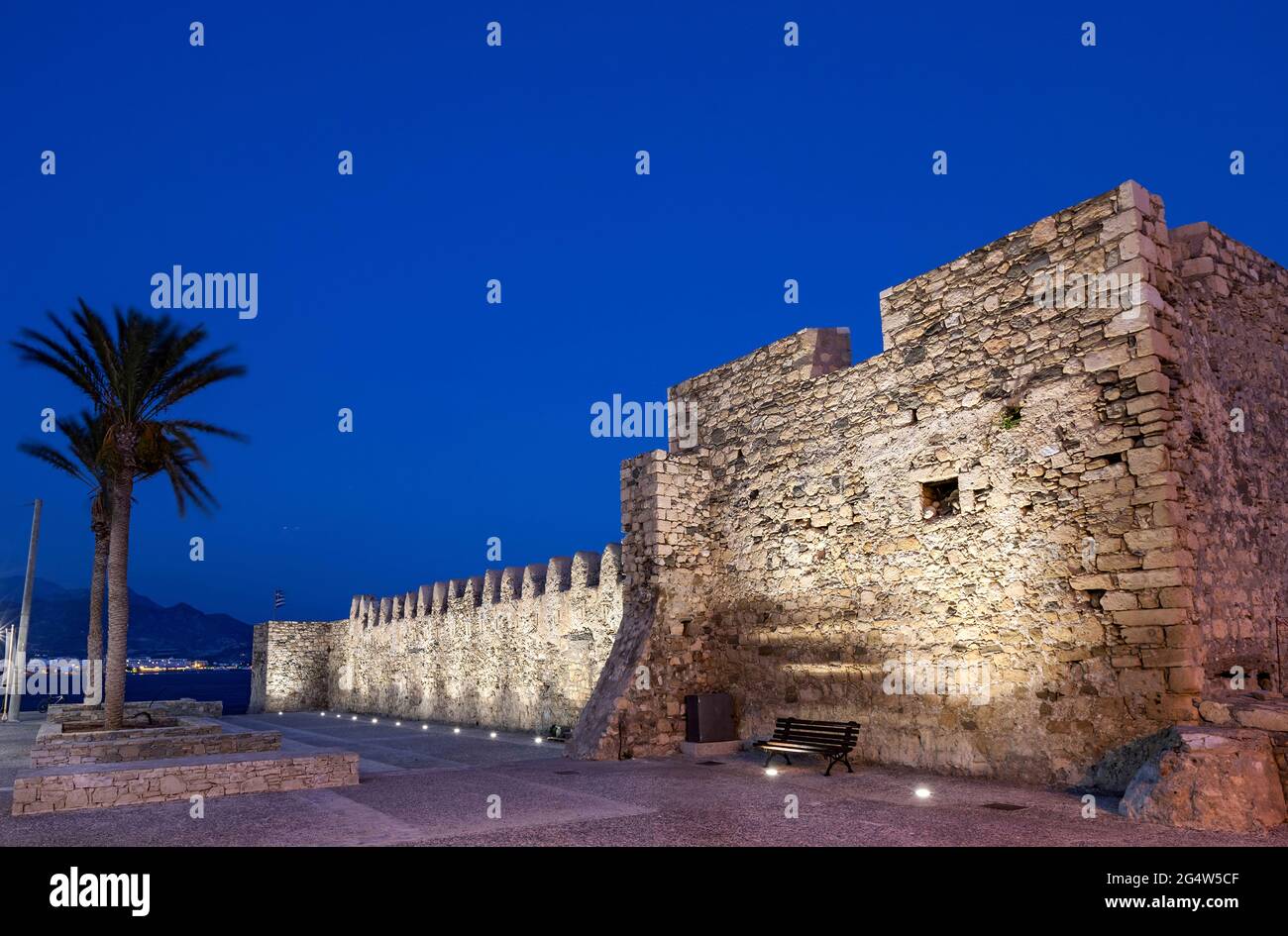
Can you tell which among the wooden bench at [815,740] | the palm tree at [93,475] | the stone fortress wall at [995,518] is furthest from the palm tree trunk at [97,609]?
the wooden bench at [815,740]

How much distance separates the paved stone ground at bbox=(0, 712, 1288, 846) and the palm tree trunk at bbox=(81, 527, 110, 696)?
9051mm

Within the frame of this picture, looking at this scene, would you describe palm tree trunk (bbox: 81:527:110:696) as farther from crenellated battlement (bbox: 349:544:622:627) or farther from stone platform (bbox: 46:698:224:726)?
crenellated battlement (bbox: 349:544:622:627)

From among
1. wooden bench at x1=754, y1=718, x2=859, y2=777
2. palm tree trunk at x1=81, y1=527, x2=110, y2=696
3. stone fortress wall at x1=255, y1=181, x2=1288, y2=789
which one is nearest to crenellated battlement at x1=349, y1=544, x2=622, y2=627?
stone fortress wall at x1=255, y1=181, x2=1288, y2=789

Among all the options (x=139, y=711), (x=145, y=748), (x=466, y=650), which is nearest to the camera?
(x=145, y=748)

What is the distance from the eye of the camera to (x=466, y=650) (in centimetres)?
1802

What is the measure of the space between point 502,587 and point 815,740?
8946mm

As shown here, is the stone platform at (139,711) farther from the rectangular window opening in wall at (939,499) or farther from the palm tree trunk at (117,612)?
the rectangular window opening in wall at (939,499)

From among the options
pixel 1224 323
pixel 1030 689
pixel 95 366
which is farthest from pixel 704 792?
pixel 95 366

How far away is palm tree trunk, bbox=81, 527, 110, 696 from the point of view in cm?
1767

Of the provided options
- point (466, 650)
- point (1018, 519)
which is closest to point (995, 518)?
point (1018, 519)

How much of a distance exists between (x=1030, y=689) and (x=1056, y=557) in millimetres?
1154

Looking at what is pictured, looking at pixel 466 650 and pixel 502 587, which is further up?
pixel 502 587

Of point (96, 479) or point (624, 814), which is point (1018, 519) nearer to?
point (624, 814)

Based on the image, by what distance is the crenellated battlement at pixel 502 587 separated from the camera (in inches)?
552
